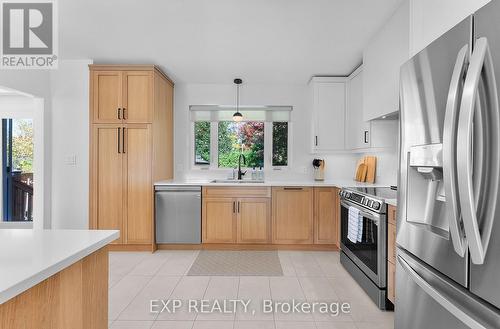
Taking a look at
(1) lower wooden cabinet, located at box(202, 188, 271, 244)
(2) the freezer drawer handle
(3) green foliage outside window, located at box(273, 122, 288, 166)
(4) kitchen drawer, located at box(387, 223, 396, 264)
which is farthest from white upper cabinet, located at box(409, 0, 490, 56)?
(3) green foliage outside window, located at box(273, 122, 288, 166)

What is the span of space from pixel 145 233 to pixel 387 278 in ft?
9.28

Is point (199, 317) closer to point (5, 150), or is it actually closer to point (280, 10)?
point (280, 10)

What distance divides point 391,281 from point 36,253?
2294 millimetres

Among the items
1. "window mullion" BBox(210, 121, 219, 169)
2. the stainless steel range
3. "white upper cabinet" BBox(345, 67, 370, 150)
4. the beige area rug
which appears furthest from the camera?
"window mullion" BBox(210, 121, 219, 169)

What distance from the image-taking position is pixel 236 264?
10.7 feet

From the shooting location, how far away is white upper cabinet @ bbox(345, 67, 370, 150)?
338cm

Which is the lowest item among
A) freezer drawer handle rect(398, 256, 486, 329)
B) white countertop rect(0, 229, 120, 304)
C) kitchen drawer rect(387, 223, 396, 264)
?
kitchen drawer rect(387, 223, 396, 264)

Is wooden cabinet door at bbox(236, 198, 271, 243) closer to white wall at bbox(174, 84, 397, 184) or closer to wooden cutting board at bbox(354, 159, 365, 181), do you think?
white wall at bbox(174, 84, 397, 184)

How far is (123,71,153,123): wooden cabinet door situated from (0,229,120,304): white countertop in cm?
263

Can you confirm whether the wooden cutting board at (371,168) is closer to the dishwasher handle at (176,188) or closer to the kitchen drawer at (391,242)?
the kitchen drawer at (391,242)

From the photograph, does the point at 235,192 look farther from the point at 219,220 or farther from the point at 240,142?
the point at 240,142

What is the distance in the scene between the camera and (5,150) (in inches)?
200

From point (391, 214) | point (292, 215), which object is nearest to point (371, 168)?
point (292, 215)

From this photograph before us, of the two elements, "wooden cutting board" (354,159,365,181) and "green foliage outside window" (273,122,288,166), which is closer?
"wooden cutting board" (354,159,365,181)
